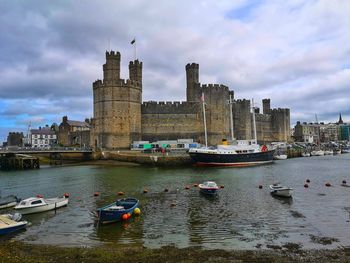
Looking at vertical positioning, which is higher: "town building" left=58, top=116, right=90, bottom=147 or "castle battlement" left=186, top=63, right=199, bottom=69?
"castle battlement" left=186, top=63, right=199, bottom=69

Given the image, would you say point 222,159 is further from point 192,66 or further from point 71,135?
point 71,135

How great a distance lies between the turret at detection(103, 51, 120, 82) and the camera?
184ft

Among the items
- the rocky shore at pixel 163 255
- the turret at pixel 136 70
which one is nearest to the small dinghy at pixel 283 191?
the rocky shore at pixel 163 255

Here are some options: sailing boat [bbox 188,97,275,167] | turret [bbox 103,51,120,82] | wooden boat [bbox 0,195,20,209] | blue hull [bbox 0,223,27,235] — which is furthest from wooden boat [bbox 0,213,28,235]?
turret [bbox 103,51,120,82]

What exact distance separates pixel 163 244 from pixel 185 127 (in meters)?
51.3

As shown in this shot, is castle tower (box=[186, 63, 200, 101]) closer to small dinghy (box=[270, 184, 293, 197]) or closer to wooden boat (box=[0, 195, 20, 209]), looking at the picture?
small dinghy (box=[270, 184, 293, 197])

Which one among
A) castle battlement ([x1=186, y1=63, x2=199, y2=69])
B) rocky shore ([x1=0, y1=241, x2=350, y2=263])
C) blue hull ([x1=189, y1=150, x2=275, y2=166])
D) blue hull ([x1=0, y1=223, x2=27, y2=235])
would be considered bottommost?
rocky shore ([x1=0, y1=241, x2=350, y2=263])

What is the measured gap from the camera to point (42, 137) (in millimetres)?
102250

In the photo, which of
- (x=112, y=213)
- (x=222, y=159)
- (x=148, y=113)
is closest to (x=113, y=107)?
(x=148, y=113)

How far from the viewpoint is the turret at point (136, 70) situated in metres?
62.8

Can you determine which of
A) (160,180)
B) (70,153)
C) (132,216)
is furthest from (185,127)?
(132,216)

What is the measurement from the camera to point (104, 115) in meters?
56.8

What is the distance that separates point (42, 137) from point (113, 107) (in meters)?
53.9

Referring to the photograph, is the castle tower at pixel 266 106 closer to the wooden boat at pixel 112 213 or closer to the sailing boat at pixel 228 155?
the sailing boat at pixel 228 155
